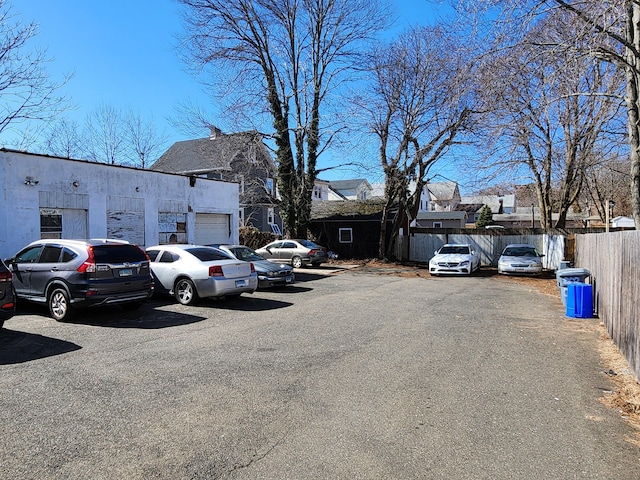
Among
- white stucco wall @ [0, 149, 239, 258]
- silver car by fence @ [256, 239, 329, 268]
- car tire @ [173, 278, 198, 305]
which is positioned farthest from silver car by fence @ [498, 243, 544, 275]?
car tire @ [173, 278, 198, 305]

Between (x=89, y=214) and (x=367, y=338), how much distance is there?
11.9m

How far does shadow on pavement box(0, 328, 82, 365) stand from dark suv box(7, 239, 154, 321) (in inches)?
46.3

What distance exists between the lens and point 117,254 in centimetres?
954

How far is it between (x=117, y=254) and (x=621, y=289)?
9388 mm

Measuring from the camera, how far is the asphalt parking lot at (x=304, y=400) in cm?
370

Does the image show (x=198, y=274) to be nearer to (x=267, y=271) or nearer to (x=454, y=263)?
(x=267, y=271)

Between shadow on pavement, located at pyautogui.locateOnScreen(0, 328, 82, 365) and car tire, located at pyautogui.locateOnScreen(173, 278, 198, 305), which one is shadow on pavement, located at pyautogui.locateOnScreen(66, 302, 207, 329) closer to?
car tire, located at pyautogui.locateOnScreen(173, 278, 198, 305)

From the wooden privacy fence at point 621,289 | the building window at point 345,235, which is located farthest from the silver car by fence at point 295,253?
the wooden privacy fence at point 621,289

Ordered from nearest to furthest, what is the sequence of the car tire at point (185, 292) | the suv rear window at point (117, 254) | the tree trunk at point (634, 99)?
the suv rear window at point (117, 254) → the tree trunk at point (634, 99) → the car tire at point (185, 292)

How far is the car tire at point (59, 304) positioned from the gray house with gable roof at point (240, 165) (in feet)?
35.7

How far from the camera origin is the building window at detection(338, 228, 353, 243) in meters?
31.5

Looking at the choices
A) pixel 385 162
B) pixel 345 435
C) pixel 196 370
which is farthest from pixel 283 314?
pixel 385 162

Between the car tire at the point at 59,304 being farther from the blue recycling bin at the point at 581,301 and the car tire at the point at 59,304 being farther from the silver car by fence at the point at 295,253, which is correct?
the silver car by fence at the point at 295,253

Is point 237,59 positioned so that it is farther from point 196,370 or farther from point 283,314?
point 196,370
